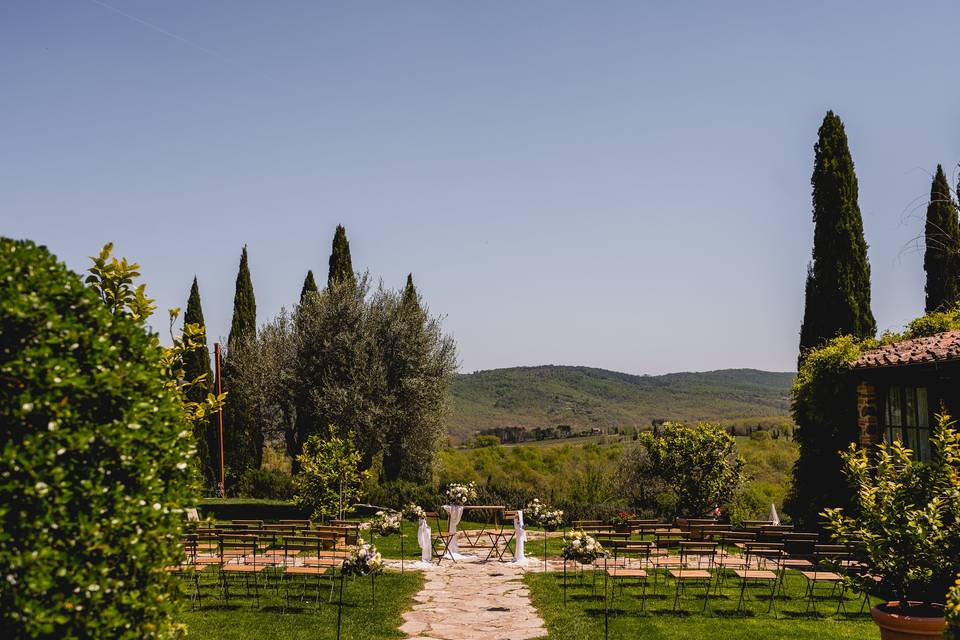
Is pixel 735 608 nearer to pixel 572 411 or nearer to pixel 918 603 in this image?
pixel 918 603

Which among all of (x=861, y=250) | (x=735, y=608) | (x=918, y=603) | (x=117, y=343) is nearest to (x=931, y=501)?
(x=918, y=603)

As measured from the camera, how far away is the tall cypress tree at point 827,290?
607 inches

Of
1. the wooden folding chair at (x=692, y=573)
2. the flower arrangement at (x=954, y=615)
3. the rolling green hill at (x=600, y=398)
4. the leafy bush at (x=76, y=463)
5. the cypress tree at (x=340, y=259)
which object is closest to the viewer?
the leafy bush at (x=76, y=463)

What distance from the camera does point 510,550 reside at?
15.8 meters

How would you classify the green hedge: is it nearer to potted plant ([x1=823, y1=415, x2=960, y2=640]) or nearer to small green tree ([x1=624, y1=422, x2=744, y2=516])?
small green tree ([x1=624, y1=422, x2=744, y2=516])

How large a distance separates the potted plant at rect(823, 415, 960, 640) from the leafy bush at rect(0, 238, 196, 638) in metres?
5.83

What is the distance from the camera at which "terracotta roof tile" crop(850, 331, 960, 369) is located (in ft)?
39.0

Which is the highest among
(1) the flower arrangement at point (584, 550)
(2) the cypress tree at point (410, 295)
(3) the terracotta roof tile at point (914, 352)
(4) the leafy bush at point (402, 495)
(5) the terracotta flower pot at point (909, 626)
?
(2) the cypress tree at point (410, 295)

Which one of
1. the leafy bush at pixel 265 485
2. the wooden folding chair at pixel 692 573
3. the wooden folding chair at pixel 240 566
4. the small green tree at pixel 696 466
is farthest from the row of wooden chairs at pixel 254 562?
the leafy bush at pixel 265 485

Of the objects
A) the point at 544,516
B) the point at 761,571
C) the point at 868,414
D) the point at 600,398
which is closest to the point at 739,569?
the point at 761,571

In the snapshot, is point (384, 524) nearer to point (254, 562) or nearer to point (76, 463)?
point (254, 562)

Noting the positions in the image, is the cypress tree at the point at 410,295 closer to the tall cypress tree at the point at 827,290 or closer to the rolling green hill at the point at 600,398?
the tall cypress tree at the point at 827,290

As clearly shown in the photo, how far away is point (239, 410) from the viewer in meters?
30.6

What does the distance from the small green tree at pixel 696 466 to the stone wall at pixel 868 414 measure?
13.9 ft
